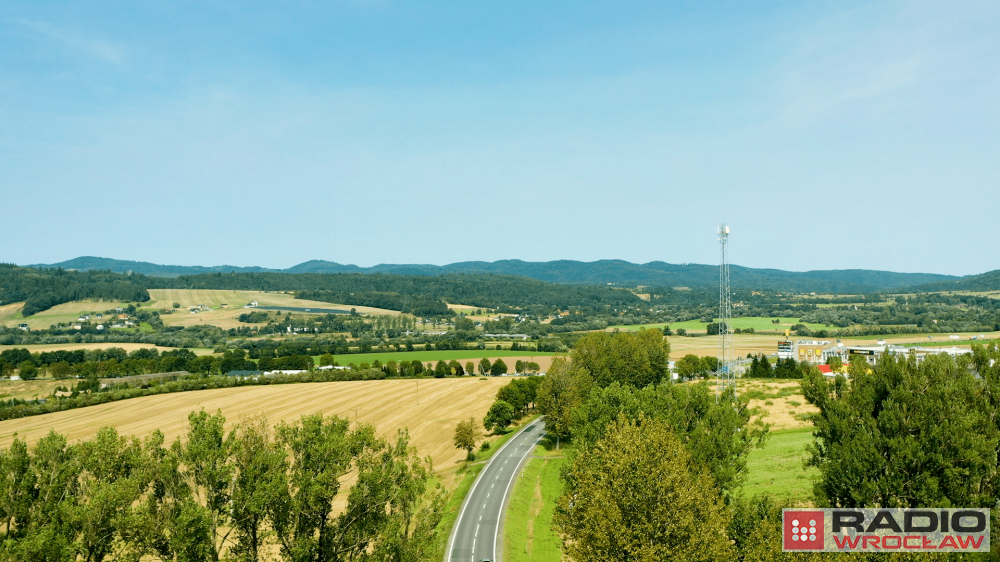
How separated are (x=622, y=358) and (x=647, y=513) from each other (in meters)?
61.5

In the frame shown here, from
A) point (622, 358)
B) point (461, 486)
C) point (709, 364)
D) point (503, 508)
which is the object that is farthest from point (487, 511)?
point (709, 364)

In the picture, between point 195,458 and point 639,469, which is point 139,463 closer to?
point 195,458

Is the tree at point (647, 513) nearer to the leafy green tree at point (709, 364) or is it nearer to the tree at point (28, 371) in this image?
the leafy green tree at point (709, 364)

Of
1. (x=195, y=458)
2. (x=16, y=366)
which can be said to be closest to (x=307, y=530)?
(x=195, y=458)

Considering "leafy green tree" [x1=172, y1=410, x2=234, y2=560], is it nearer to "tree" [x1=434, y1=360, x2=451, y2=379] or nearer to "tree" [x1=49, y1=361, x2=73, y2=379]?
Result: "tree" [x1=434, y1=360, x2=451, y2=379]

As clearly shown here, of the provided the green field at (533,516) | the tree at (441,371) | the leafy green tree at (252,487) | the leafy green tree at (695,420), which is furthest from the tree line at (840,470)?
the tree at (441,371)

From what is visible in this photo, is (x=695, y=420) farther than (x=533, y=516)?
No

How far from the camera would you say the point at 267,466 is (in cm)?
2339

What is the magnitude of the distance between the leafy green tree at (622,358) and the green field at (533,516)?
991 inches

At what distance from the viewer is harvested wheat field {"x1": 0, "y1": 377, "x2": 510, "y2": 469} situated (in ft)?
236

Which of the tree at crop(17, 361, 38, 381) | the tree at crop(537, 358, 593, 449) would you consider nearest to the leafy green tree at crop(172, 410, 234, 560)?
the tree at crop(537, 358, 593, 449)

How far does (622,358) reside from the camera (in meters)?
83.6

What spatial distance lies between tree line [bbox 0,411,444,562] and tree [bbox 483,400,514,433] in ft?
154

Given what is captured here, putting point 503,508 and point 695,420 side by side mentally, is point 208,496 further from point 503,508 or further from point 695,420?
point 695,420
